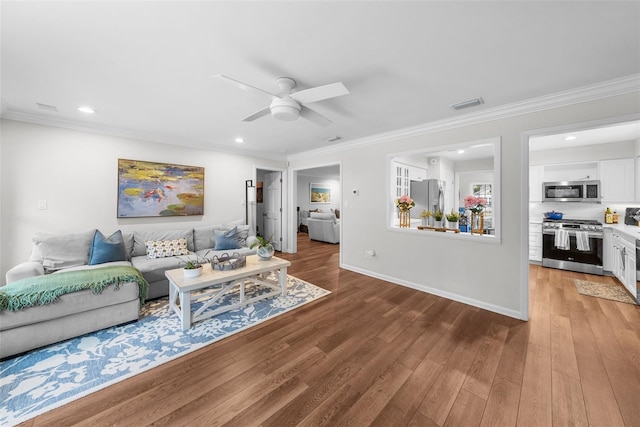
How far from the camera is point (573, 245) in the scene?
4199 millimetres

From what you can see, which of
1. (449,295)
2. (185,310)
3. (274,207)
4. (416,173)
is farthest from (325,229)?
(185,310)

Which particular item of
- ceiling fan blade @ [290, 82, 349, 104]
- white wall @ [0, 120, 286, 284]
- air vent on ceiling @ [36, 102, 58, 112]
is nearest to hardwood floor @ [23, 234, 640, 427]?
ceiling fan blade @ [290, 82, 349, 104]

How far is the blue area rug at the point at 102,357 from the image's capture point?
1582 mm

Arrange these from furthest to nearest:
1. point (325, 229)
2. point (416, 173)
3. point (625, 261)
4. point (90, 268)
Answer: point (325, 229) → point (416, 173) → point (625, 261) → point (90, 268)

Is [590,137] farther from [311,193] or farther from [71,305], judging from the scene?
[311,193]

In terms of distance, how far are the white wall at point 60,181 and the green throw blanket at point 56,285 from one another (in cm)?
140

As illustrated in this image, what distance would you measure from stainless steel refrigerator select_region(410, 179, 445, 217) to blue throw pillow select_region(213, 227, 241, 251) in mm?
3889

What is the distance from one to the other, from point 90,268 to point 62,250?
648 millimetres

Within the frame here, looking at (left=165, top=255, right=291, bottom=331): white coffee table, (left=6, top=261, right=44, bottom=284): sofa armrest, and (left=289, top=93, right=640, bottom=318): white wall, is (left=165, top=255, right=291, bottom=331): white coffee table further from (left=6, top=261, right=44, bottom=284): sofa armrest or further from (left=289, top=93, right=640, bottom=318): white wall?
(left=289, top=93, right=640, bottom=318): white wall

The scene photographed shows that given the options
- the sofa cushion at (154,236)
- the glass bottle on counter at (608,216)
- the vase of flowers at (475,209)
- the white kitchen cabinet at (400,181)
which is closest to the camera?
the vase of flowers at (475,209)

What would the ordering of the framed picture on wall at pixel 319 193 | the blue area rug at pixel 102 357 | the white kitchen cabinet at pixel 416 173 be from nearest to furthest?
1. the blue area rug at pixel 102 357
2. the white kitchen cabinet at pixel 416 173
3. the framed picture on wall at pixel 319 193

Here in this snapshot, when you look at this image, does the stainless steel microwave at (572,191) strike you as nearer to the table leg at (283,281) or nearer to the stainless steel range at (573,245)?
the stainless steel range at (573,245)

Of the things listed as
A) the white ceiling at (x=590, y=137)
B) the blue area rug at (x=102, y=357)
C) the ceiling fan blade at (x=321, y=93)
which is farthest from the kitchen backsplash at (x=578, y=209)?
the blue area rug at (x=102, y=357)

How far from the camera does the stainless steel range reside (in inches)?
158
